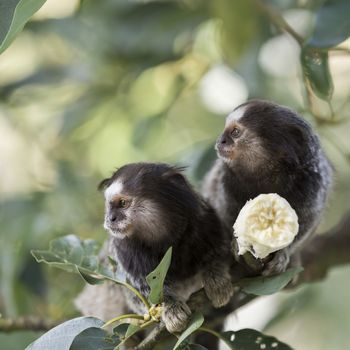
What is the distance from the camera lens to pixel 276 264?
2.11 m

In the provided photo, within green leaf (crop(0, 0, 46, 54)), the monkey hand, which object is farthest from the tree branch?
green leaf (crop(0, 0, 46, 54))

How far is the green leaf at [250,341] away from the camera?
2024 millimetres

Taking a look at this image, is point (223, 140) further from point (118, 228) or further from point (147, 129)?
point (147, 129)

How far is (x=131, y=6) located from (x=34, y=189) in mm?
935

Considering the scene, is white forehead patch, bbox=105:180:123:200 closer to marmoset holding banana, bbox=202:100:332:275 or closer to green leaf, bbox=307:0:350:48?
marmoset holding banana, bbox=202:100:332:275

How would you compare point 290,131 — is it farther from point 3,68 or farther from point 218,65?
point 3,68

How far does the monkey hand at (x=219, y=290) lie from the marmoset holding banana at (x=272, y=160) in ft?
0.29

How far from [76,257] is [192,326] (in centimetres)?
43

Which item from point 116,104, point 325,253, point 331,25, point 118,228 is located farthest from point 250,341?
point 116,104

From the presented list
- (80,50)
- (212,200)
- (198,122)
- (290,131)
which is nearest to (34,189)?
(80,50)

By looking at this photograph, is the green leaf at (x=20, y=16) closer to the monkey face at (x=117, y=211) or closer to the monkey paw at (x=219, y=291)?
the monkey face at (x=117, y=211)

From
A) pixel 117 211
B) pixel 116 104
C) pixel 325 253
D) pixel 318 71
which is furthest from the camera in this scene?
pixel 116 104

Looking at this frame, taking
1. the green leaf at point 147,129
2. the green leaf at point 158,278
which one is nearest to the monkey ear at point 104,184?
the green leaf at point 158,278

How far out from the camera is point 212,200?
2602mm
